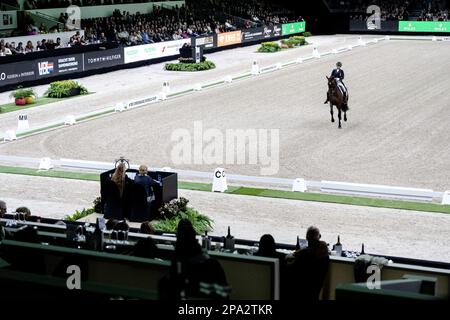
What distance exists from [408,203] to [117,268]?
12095mm

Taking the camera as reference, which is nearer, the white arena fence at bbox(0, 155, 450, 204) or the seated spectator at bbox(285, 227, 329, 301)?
the seated spectator at bbox(285, 227, 329, 301)

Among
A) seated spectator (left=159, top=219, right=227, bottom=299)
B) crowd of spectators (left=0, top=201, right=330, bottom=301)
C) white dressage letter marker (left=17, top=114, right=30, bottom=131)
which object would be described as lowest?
white dressage letter marker (left=17, top=114, right=30, bottom=131)

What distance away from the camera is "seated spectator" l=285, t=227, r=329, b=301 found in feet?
27.8

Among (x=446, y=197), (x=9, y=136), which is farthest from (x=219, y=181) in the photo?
(x=9, y=136)

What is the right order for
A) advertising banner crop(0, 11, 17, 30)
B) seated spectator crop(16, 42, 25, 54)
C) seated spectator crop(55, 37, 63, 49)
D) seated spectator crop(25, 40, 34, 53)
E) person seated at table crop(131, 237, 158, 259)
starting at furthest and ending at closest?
advertising banner crop(0, 11, 17, 30)
seated spectator crop(55, 37, 63, 49)
seated spectator crop(25, 40, 34, 53)
seated spectator crop(16, 42, 25, 54)
person seated at table crop(131, 237, 158, 259)

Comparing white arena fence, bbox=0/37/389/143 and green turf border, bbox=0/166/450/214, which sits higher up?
white arena fence, bbox=0/37/389/143

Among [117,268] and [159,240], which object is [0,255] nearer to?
[117,268]

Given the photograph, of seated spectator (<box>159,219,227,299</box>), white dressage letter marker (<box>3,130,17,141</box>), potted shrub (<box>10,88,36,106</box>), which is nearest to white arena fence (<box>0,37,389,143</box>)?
white dressage letter marker (<box>3,130,17,141</box>)

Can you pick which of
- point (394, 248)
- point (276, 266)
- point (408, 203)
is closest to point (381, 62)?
point (408, 203)

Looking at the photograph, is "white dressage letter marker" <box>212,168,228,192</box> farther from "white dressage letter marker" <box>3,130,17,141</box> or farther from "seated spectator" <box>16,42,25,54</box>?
"seated spectator" <box>16,42,25,54</box>

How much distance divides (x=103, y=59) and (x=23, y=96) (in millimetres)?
10383

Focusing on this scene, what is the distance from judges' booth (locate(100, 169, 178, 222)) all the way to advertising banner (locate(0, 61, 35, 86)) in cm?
2162

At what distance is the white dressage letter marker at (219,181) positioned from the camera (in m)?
19.5

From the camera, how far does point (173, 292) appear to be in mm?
5594
